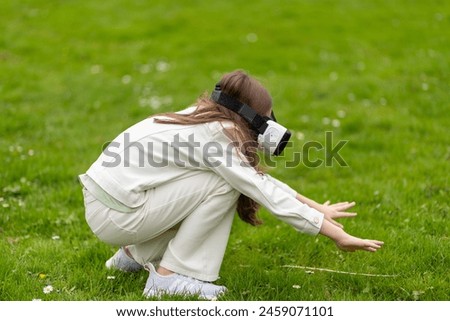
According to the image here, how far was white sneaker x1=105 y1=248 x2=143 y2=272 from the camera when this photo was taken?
4.33 m

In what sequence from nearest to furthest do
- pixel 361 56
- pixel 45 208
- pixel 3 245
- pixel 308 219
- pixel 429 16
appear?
1. pixel 308 219
2. pixel 3 245
3. pixel 45 208
4. pixel 361 56
5. pixel 429 16

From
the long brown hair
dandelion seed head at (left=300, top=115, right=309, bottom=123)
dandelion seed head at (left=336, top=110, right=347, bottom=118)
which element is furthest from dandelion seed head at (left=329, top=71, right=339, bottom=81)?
the long brown hair

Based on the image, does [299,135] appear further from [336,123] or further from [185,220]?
[185,220]

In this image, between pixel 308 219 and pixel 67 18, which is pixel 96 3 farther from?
pixel 308 219

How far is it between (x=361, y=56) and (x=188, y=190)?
6.84 metres

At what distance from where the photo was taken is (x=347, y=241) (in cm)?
375

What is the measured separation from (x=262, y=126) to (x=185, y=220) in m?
0.73

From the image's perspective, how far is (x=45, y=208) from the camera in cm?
546

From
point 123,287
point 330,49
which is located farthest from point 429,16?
point 123,287

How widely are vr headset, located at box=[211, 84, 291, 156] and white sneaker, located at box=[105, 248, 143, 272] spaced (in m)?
1.18

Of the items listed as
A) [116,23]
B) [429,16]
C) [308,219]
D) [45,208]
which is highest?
[308,219]

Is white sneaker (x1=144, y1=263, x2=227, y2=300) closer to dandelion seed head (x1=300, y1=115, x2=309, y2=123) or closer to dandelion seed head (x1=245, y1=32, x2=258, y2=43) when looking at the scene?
dandelion seed head (x1=300, y1=115, x2=309, y2=123)

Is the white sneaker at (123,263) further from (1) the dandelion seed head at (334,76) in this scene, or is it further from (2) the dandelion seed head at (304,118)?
(1) the dandelion seed head at (334,76)

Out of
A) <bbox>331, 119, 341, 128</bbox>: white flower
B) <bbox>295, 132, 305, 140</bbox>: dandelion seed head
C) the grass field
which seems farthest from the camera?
<bbox>331, 119, 341, 128</bbox>: white flower
